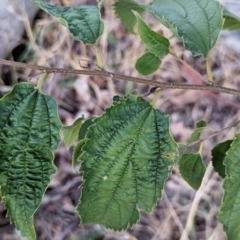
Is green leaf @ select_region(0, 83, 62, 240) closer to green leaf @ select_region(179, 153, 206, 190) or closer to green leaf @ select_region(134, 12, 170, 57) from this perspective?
green leaf @ select_region(134, 12, 170, 57)

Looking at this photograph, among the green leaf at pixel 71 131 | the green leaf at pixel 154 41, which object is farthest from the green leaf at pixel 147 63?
the green leaf at pixel 71 131

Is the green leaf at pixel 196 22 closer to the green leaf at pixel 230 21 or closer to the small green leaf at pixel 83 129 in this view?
the green leaf at pixel 230 21

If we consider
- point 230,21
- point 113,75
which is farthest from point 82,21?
point 230,21

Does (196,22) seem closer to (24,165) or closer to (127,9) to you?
(127,9)

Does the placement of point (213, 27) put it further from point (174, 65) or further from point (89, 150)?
point (174, 65)

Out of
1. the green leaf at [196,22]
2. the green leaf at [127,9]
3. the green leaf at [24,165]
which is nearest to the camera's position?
the green leaf at [24,165]

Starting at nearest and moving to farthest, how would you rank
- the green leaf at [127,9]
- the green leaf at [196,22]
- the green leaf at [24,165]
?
the green leaf at [24,165] < the green leaf at [196,22] < the green leaf at [127,9]

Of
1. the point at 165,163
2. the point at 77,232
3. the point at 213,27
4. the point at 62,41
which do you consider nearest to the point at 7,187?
the point at 165,163
